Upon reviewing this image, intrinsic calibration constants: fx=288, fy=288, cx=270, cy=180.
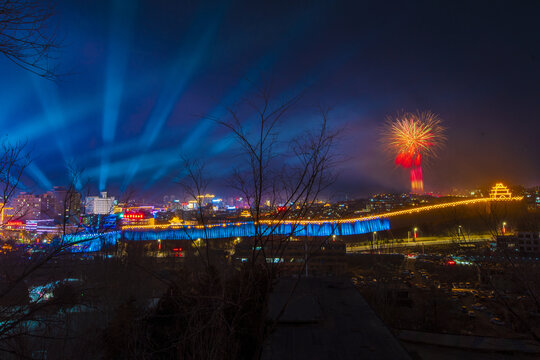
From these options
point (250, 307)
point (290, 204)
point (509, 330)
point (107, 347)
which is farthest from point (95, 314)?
point (509, 330)

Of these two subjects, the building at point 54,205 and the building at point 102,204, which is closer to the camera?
the building at point 54,205

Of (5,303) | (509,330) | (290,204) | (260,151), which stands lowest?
(509,330)

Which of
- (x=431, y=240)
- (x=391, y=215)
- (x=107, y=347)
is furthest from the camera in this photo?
(x=391, y=215)

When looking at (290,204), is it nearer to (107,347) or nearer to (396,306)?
(107,347)

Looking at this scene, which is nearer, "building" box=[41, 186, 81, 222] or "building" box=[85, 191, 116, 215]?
"building" box=[41, 186, 81, 222]

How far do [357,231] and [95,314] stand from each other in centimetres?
4333

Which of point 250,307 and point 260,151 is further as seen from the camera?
point 250,307

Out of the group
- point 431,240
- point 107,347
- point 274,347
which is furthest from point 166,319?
point 431,240

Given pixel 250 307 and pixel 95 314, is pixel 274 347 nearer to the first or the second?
pixel 250 307

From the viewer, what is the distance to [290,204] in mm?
3688

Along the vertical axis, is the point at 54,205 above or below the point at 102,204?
below

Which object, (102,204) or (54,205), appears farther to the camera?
(102,204)

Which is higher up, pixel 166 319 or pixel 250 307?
pixel 250 307

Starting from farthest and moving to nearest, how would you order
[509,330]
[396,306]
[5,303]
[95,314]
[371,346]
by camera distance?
[396,306] < [509,330] < [95,314] < [371,346] < [5,303]
